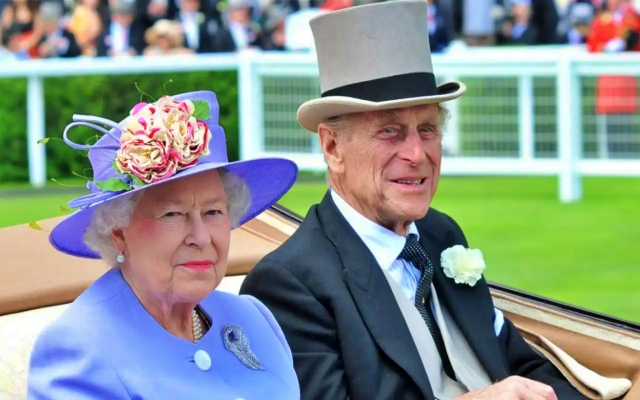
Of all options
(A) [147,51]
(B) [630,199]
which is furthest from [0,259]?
(A) [147,51]

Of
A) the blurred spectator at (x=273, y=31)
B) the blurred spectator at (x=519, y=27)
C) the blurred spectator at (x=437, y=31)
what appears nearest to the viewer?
the blurred spectator at (x=437, y=31)

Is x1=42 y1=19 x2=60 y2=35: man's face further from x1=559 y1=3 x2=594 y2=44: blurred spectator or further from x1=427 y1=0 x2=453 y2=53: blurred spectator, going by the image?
x1=559 y1=3 x2=594 y2=44: blurred spectator

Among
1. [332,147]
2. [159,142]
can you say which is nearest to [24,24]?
[332,147]

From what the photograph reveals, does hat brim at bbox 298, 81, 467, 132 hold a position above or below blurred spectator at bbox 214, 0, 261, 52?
below

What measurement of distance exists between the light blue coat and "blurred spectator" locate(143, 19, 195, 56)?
10.6 meters

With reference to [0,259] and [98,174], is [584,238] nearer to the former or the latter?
[0,259]

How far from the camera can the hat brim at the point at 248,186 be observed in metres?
2.60

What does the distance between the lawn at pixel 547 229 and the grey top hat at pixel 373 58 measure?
3379 mm

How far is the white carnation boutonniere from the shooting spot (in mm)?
3471

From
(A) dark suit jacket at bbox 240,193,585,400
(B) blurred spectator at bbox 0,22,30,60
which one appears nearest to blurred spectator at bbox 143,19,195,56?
(B) blurred spectator at bbox 0,22,30,60

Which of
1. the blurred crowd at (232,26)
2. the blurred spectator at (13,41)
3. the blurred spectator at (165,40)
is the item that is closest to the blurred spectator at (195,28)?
the blurred crowd at (232,26)

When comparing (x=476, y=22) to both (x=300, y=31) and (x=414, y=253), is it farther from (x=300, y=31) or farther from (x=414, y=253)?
(x=414, y=253)

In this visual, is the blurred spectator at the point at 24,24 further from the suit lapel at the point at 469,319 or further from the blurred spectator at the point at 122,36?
the suit lapel at the point at 469,319

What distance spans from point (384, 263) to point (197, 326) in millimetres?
711
